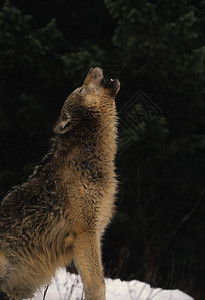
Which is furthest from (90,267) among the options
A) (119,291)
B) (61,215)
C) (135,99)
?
(135,99)

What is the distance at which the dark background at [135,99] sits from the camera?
8750mm

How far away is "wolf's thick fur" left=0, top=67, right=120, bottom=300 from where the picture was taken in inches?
150

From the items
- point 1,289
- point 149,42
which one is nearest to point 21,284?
point 1,289

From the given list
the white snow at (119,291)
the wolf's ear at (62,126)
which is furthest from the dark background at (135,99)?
the wolf's ear at (62,126)

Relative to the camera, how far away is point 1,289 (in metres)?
3.71

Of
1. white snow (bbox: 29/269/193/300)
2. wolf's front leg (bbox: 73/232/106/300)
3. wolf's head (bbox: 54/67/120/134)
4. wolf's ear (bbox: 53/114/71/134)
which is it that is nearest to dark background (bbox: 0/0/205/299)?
white snow (bbox: 29/269/193/300)

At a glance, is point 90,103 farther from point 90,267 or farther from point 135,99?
point 135,99

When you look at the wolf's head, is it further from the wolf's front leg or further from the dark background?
the dark background

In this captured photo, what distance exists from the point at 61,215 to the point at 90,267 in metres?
0.55

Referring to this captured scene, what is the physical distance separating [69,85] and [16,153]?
2.28m

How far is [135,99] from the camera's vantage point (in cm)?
895

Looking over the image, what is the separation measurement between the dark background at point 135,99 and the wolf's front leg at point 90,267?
394cm

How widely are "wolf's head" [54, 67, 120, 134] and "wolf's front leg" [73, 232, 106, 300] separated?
4.15ft

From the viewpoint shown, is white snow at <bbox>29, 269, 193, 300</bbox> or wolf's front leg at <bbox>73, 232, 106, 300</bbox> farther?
white snow at <bbox>29, 269, 193, 300</bbox>
